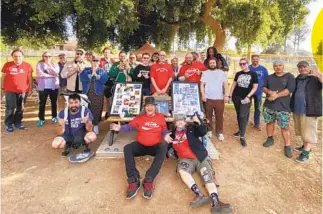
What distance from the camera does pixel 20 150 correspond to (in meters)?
6.04

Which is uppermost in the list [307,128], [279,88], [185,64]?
[185,64]

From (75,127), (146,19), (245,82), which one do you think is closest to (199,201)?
(75,127)

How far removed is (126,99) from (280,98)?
11.0 feet

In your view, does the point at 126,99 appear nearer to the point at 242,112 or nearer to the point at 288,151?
the point at 242,112

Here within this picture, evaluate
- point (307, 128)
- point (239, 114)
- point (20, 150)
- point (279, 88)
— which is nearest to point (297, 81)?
point (279, 88)

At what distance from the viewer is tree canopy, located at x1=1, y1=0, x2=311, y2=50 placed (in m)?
8.49

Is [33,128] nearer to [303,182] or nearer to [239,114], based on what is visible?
[239,114]

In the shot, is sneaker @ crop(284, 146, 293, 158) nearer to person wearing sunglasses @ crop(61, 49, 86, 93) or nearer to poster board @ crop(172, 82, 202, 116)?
poster board @ crop(172, 82, 202, 116)

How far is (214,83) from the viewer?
20.9 ft

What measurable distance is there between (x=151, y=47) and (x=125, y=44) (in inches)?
55.8

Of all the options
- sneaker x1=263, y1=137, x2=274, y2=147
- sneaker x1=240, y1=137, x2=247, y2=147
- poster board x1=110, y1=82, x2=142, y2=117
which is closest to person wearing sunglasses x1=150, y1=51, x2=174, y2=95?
poster board x1=110, y1=82, x2=142, y2=117

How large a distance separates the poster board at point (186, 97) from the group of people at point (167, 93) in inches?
7.2

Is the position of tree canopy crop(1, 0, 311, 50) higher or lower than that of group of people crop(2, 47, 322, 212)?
higher

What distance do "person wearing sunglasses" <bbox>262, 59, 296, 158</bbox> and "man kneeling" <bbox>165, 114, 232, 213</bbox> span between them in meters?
2.05
